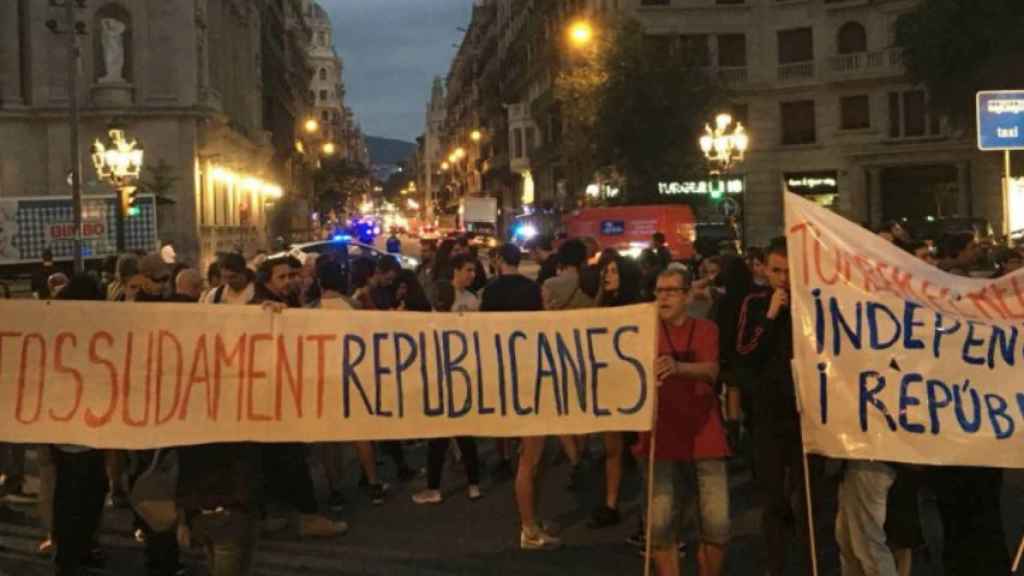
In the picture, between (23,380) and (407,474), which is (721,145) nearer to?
(407,474)

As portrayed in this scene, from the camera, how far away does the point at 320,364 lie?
5.77 meters

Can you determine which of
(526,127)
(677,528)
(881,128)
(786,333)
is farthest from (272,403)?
(526,127)

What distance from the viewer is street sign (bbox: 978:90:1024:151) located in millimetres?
17344

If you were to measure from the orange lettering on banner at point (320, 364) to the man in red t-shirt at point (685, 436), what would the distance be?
171cm

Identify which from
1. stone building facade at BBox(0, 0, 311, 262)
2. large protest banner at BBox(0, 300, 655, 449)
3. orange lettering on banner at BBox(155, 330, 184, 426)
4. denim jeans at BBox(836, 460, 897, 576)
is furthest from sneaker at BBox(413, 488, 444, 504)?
stone building facade at BBox(0, 0, 311, 262)

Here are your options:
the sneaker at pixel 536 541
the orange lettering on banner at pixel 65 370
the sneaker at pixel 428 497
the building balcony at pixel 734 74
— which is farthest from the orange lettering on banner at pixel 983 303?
the building balcony at pixel 734 74

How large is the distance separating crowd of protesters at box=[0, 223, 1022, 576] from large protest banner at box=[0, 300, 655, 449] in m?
0.19

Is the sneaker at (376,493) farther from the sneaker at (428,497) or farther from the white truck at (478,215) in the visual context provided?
the white truck at (478,215)

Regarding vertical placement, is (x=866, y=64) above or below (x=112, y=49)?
below

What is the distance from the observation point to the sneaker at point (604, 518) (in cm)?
802

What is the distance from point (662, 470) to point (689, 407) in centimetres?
35

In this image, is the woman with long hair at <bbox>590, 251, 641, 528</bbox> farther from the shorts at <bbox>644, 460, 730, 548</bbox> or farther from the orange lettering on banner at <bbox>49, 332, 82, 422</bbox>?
the orange lettering on banner at <bbox>49, 332, 82, 422</bbox>

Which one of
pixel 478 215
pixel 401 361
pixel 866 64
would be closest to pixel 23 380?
pixel 401 361

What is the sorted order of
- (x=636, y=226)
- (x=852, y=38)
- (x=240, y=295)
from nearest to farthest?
1. (x=240, y=295)
2. (x=636, y=226)
3. (x=852, y=38)
